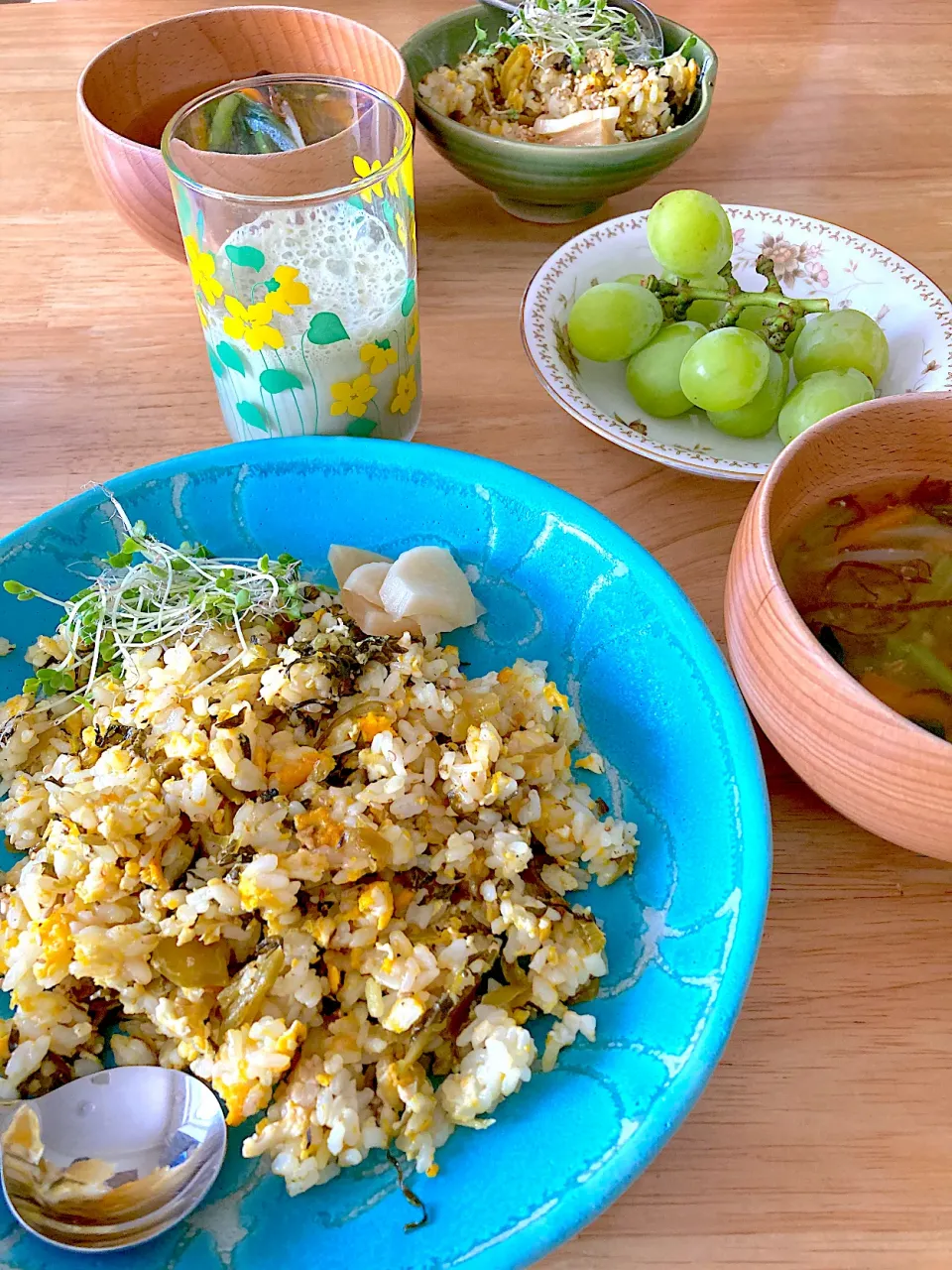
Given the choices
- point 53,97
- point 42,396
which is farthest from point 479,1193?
point 53,97

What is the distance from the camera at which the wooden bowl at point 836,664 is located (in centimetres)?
70

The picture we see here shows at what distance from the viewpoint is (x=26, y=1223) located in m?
0.64

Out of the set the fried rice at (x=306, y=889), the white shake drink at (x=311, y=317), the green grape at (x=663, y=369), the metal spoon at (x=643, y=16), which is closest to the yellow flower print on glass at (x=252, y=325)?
the white shake drink at (x=311, y=317)

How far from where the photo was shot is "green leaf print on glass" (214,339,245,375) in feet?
3.53

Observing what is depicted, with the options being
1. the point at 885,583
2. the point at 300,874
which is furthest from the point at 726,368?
the point at 300,874

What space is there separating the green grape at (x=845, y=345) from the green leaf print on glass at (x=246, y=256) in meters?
0.68

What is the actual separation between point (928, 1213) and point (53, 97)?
219cm

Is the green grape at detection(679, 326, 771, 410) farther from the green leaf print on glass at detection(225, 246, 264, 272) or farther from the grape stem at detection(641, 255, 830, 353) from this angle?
the green leaf print on glass at detection(225, 246, 264, 272)

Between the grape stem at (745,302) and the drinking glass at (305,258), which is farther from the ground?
the drinking glass at (305,258)

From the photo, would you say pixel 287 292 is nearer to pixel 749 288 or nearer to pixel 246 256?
pixel 246 256

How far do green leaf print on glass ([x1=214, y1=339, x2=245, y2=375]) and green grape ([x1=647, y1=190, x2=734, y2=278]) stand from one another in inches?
22.8

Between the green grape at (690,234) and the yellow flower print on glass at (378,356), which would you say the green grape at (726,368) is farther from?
the yellow flower print on glass at (378,356)

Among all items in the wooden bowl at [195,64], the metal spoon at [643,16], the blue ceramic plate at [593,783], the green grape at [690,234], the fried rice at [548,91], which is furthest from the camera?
the metal spoon at [643,16]

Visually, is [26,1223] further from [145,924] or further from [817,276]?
[817,276]
